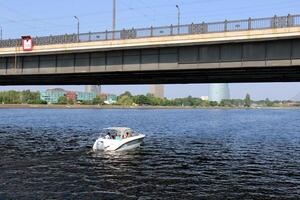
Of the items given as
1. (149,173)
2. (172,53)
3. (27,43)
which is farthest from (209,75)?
(27,43)

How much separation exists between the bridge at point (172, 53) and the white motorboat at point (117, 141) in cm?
687

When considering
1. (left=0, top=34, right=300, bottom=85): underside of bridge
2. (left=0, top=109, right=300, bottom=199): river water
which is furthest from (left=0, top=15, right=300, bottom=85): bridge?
(left=0, top=109, right=300, bottom=199): river water

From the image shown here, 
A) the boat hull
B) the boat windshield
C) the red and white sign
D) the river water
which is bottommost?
the river water

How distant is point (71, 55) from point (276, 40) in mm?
23851

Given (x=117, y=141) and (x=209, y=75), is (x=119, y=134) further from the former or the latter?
(x=209, y=75)

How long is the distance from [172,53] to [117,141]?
36.4ft

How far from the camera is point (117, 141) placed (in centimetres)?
4825

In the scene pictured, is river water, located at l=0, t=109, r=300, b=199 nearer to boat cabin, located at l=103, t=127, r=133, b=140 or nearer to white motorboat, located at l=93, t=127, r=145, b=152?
white motorboat, located at l=93, t=127, r=145, b=152

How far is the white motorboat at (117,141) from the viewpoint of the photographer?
47.2 metres

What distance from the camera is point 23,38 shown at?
55312mm

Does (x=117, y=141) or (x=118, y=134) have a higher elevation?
(x=118, y=134)

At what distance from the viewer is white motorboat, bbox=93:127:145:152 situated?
155 ft

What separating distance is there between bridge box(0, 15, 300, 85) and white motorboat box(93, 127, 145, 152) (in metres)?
6.87

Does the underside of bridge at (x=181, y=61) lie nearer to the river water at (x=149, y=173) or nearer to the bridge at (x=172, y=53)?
the bridge at (x=172, y=53)
